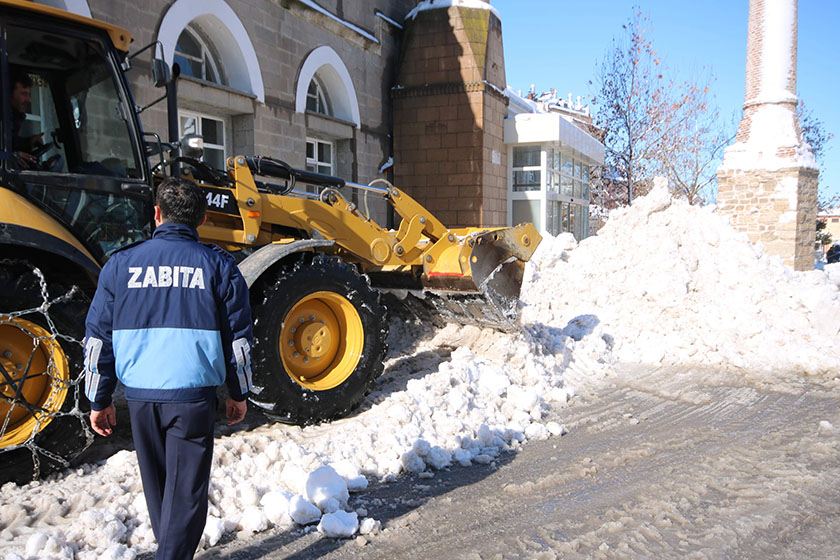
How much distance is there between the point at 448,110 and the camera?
41.0 feet

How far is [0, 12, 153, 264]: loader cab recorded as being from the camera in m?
3.52

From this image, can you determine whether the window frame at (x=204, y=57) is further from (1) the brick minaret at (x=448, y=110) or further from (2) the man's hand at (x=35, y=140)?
(2) the man's hand at (x=35, y=140)

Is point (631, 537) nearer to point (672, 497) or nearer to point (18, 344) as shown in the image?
point (672, 497)

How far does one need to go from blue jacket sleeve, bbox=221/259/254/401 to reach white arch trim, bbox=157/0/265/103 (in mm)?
6326

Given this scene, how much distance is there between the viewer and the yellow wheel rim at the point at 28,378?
3.31m

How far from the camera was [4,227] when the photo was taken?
3258mm

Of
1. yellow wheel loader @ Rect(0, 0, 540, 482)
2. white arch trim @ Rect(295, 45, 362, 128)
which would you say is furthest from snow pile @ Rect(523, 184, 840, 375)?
white arch trim @ Rect(295, 45, 362, 128)

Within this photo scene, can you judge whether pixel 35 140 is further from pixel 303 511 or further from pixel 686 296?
pixel 686 296

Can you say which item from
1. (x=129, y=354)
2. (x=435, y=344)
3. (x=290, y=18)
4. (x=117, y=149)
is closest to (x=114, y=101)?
(x=117, y=149)

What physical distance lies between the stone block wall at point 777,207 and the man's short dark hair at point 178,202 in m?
13.3

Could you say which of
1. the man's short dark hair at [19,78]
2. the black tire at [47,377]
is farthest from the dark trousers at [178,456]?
the man's short dark hair at [19,78]

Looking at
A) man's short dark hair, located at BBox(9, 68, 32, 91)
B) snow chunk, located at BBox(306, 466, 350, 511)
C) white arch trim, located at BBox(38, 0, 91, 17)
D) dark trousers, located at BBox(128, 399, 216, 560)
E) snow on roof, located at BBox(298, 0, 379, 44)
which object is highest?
snow on roof, located at BBox(298, 0, 379, 44)

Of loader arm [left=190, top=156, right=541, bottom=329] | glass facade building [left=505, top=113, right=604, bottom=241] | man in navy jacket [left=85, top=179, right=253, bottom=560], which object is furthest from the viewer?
glass facade building [left=505, top=113, right=604, bottom=241]

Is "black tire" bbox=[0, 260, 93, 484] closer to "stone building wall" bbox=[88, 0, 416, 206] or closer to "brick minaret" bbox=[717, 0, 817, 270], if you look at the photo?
"stone building wall" bbox=[88, 0, 416, 206]
